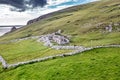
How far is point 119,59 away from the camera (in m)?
53.7

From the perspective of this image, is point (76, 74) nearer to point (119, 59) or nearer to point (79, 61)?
point (79, 61)

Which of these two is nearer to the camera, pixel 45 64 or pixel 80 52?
pixel 45 64

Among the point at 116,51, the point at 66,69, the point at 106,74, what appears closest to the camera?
the point at 106,74

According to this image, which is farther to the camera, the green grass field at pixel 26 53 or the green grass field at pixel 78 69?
the green grass field at pixel 26 53

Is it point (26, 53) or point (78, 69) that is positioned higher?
point (78, 69)

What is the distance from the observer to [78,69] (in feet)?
164

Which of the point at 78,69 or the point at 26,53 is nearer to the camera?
the point at 78,69

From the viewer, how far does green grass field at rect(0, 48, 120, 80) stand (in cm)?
4731

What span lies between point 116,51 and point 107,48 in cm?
373

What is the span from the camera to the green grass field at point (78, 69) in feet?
155

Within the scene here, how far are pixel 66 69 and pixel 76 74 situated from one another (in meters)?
3.04

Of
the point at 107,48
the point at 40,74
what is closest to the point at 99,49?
the point at 107,48

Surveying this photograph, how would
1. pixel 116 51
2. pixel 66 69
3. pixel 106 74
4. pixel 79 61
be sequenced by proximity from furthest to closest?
pixel 116 51
pixel 79 61
pixel 66 69
pixel 106 74

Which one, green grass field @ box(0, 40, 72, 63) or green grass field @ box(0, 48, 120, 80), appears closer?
green grass field @ box(0, 48, 120, 80)
